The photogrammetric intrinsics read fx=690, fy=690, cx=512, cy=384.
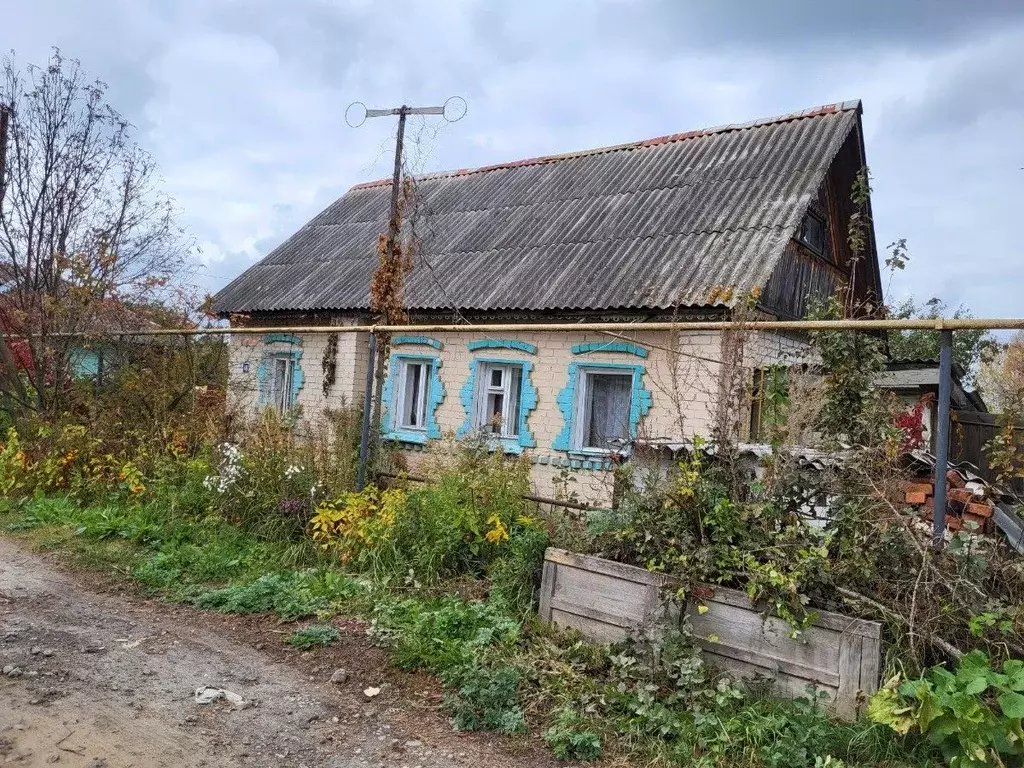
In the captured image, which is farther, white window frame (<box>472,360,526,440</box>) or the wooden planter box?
white window frame (<box>472,360,526,440</box>)

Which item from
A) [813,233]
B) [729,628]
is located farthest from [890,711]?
[813,233]

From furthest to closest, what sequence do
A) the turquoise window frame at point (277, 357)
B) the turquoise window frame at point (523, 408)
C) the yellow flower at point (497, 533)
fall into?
the turquoise window frame at point (277, 357) < the turquoise window frame at point (523, 408) < the yellow flower at point (497, 533)

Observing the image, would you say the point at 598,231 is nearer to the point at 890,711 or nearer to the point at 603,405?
the point at 603,405

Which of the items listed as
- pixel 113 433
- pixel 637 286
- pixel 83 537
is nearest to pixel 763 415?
pixel 637 286

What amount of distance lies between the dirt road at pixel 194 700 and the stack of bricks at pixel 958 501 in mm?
3530

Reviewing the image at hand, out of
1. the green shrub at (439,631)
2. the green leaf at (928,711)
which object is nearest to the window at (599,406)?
the green shrub at (439,631)

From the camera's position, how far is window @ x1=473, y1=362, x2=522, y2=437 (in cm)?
984

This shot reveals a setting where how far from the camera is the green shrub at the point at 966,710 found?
9.70 ft

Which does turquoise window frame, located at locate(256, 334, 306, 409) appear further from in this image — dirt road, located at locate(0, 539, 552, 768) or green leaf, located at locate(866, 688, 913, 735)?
green leaf, located at locate(866, 688, 913, 735)

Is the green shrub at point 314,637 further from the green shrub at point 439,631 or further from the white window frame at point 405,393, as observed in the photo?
the white window frame at point 405,393

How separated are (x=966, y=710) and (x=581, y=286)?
704 centimetres

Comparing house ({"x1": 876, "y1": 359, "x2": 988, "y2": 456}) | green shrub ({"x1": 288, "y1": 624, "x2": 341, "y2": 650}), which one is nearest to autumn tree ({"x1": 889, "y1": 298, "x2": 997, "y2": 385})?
house ({"x1": 876, "y1": 359, "x2": 988, "y2": 456})

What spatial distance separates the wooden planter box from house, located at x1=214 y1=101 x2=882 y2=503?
8.47 feet

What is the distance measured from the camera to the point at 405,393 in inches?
Result: 435
